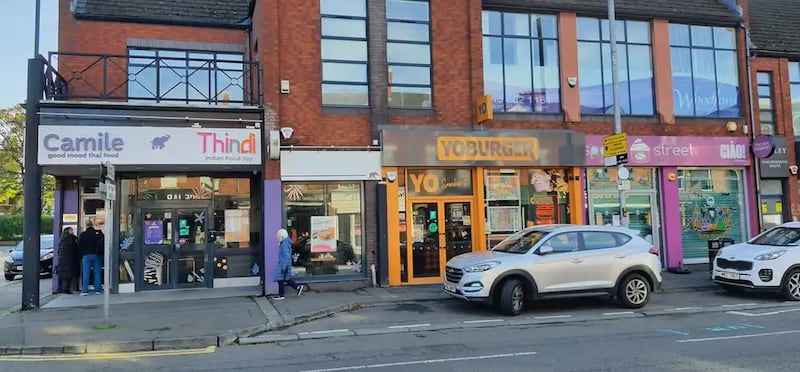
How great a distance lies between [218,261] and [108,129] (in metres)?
4.22

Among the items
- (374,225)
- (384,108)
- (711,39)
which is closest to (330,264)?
(374,225)

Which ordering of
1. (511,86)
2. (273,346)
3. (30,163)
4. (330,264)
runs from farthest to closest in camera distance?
(511,86), (330,264), (30,163), (273,346)

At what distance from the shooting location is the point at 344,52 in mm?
14281

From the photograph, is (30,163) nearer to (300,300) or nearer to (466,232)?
(300,300)

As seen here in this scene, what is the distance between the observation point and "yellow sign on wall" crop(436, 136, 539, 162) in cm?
1438

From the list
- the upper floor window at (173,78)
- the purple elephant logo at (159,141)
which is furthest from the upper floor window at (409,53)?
the purple elephant logo at (159,141)

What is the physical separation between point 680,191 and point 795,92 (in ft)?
19.7

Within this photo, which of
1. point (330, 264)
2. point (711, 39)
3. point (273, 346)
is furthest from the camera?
point (711, 39)

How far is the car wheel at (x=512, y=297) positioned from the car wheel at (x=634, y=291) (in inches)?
82.7

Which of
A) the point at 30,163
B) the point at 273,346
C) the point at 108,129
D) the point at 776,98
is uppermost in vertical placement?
the point at 776,98

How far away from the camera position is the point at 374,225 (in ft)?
45.8

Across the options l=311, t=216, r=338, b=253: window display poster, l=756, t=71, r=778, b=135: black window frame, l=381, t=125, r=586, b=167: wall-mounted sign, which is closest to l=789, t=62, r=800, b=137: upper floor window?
l=756, t=71, r=778, b=135: black window frame

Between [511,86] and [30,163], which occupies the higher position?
[511,86]

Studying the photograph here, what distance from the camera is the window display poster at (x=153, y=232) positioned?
553 inches
